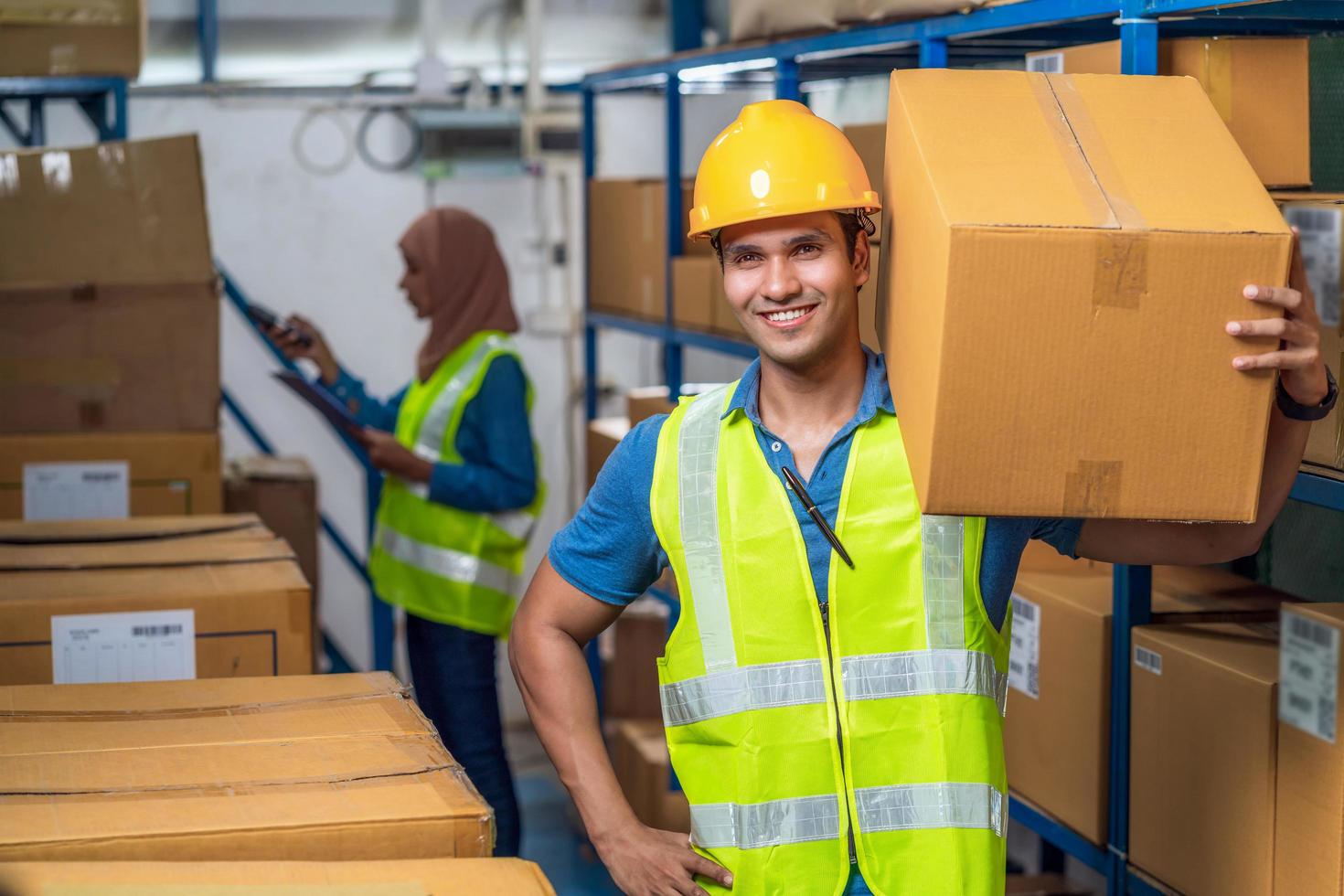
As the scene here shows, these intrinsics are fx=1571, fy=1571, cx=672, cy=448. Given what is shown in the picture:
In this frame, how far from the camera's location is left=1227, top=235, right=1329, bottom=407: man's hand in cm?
149

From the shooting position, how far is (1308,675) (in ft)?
5.96

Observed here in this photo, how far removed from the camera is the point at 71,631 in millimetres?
2049

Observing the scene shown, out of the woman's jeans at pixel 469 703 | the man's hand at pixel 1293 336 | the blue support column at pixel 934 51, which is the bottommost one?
the woman's jeans at pixel 469 703

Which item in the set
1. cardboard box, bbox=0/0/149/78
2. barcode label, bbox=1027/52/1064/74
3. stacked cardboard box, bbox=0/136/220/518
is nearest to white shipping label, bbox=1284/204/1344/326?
barcode label, bbox=1027/52/1064/74

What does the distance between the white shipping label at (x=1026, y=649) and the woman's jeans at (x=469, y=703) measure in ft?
5.09

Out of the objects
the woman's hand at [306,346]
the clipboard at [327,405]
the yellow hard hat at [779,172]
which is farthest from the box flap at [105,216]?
the yellow hard hat at [779,172]

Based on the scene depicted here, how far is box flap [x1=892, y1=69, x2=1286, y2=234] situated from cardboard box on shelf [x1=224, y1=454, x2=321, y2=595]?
9.25ft

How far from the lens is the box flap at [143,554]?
232cm

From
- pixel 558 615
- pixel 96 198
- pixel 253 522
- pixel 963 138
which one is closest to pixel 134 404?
pixel 96 198

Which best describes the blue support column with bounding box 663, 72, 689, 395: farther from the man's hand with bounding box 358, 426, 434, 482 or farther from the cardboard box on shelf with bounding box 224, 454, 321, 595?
the cardboard box on shelf with bounding box 224, 454, 321, 595

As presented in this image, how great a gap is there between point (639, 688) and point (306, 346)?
1708mm

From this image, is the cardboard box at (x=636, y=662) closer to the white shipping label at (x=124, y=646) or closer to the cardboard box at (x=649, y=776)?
the cardboard box at (x=649, y=776)

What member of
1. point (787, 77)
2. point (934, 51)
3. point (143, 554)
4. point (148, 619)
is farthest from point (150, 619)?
point (787, 77)

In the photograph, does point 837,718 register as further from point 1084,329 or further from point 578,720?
point 1084,329
